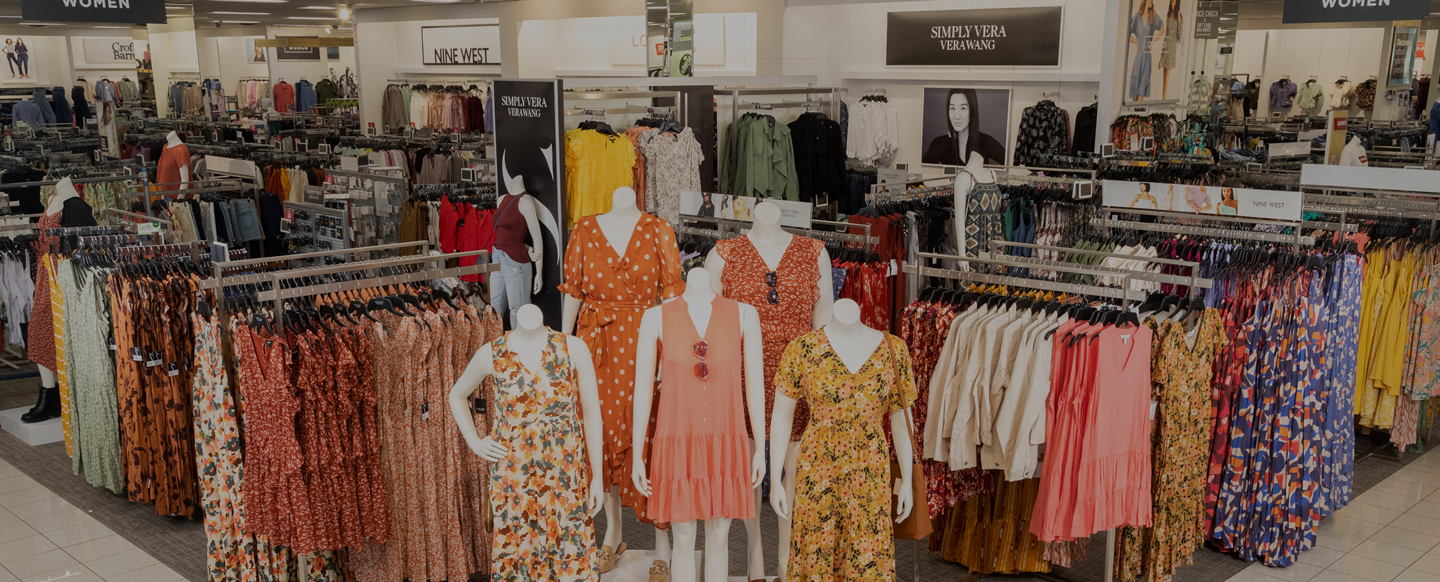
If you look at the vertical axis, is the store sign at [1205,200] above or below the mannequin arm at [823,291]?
above

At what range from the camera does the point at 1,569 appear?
455 centimetres

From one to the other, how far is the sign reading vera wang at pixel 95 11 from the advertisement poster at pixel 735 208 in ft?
11.3

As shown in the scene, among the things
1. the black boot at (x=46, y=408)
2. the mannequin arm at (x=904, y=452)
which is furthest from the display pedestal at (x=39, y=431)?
the mannequin arm at (x=904, y=452)

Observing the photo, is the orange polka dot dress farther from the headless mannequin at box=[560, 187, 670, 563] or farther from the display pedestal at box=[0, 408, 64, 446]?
the display pedestal at box=[0, 408, 64, 446]

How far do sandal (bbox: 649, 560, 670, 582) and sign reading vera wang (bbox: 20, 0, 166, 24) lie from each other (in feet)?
14.7

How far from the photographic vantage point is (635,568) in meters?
4.12

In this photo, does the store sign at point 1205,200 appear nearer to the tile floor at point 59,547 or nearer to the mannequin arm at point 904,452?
the mannequin arm at point 904,452

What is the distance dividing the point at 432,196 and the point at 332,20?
34.4ft

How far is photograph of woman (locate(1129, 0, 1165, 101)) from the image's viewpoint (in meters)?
8.77

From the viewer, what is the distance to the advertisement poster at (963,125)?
36.1ft

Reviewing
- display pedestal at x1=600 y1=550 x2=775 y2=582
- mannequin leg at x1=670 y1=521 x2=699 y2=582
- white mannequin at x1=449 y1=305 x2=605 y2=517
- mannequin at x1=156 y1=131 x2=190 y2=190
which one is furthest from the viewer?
mannequin at x1=156 y1=131 x2=190 y2=190

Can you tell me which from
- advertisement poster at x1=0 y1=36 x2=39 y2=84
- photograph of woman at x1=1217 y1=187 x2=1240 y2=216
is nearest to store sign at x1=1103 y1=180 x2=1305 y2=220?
photograph of woman at x1=1217 y1=187 x2=1240 y2=216

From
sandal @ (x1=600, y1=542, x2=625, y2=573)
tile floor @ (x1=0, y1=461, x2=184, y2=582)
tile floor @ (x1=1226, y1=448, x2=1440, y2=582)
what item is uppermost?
sandal @ (x1=600, y1=542, x2=625, y2=573)

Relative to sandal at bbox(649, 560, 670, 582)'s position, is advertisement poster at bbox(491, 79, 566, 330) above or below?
above
